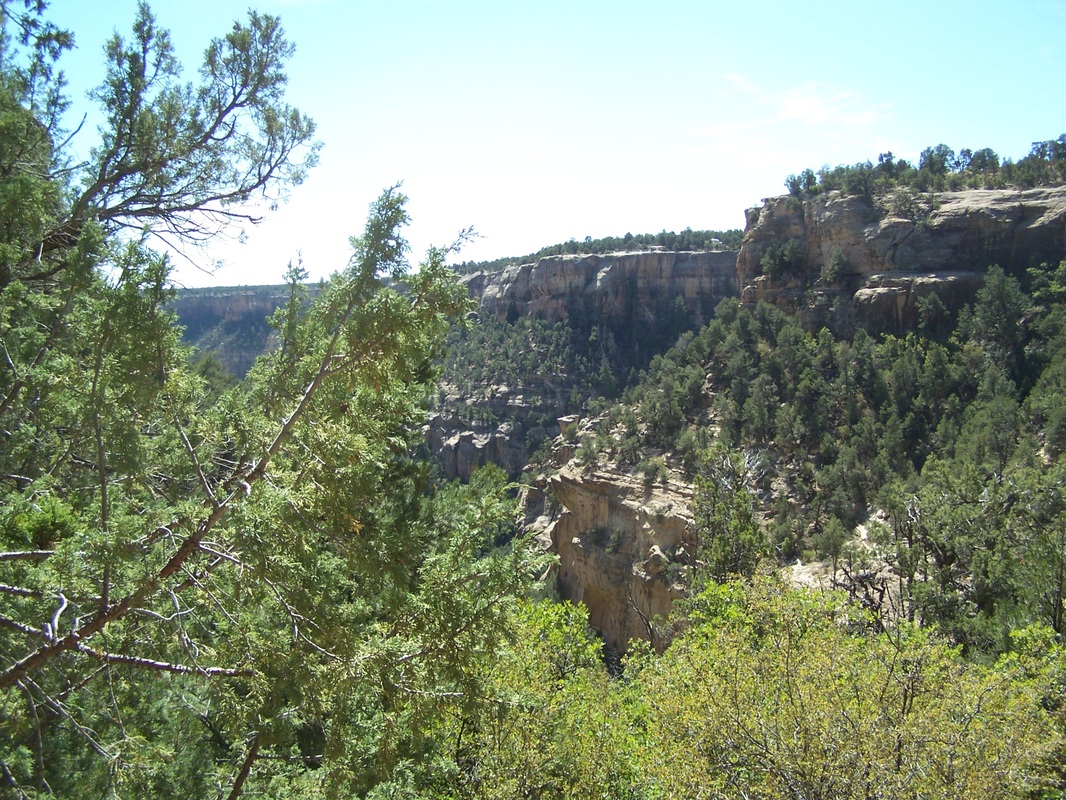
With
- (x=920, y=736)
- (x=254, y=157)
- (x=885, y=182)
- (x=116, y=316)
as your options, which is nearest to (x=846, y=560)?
(x=920, y=736)

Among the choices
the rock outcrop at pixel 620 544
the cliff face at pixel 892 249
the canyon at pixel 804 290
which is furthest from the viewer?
the cliff face at pixel 892 249

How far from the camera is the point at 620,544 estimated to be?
30.0 meters

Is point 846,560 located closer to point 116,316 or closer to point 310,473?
point 310,473

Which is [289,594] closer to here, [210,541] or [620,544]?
[210,541]

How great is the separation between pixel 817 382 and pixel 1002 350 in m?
7.12

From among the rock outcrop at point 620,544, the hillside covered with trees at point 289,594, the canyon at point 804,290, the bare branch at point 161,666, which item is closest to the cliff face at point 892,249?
the canyon at point 804,290

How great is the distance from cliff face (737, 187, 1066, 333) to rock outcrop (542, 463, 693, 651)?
558 inches

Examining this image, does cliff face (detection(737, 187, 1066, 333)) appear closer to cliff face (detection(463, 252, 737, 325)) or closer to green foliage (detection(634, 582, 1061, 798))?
cliff face (detection(463, 252, 737, 325))

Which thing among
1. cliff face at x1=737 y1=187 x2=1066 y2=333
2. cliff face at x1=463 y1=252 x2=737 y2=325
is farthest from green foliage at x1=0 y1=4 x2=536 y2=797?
cliff face at x1=463 y1=252 x2=737 y2=325

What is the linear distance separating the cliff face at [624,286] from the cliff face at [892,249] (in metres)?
17.6

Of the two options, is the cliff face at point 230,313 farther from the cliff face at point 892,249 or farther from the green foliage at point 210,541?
the green foliage at point 210,541

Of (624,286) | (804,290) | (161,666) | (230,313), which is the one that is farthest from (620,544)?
(230,313)

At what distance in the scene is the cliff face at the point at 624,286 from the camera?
57.2m

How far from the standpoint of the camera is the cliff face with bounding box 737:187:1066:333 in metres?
31.4
